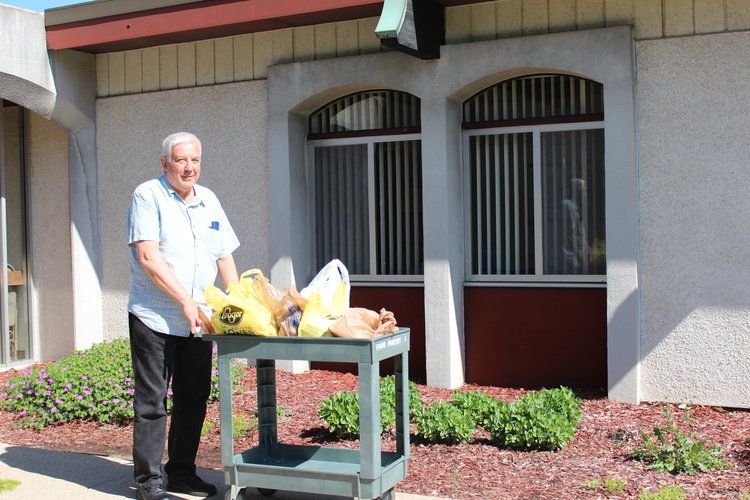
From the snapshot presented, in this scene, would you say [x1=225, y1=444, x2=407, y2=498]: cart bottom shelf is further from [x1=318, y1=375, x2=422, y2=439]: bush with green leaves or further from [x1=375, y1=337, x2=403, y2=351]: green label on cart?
[x1=318, y1=375, x2=422, y2=439]: bush with green leaves

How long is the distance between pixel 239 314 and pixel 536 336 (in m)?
4.36

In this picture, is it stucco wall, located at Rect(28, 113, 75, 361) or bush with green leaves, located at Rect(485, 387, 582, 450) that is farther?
stucco wall, located at Rect(28, 113, 75, 361)

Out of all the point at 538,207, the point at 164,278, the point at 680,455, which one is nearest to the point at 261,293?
the point at 164,278

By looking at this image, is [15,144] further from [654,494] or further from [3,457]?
[654,494]

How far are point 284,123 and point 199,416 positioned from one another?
447 centimetres

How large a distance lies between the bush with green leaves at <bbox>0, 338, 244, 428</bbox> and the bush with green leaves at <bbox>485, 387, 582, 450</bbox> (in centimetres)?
272

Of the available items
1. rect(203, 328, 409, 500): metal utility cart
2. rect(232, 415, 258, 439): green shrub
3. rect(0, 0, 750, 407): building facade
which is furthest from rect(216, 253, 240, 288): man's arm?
rect(0, 0, 750, 407): building facade

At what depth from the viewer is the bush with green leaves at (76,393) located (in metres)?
7.74

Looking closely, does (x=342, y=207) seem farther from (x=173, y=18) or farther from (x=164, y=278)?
(x=164, y=278)

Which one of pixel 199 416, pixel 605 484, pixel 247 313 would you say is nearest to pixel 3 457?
pixel 199 416

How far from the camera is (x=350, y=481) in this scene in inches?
190

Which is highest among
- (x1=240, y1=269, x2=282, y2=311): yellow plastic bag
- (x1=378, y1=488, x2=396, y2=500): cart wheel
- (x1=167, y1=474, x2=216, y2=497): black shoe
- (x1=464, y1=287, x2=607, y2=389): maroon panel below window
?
(x1=240, y1=269, x2=282, y2=311): yellow plastic bag

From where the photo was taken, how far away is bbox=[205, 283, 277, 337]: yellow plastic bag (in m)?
4.82

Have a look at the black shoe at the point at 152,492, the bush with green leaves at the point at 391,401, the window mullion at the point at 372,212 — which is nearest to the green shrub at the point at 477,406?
the bush with green leaves at the point at 391,401
